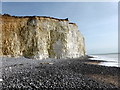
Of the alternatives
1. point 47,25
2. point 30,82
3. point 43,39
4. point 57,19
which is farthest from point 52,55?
point 30,82

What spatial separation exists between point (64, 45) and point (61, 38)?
1439 millimetres

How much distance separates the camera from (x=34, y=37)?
3022 centimetres

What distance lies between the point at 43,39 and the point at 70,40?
900cm

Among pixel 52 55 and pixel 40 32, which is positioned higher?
pixel 40 32

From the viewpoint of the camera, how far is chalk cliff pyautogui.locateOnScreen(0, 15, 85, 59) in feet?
90.0

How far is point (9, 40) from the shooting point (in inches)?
1079

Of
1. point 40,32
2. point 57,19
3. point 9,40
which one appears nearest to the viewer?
point 9,40

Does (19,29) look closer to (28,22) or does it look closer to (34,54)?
(28,22)

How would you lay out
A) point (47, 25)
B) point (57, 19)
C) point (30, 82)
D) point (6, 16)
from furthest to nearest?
point (57, 19) < point (47, 25) < point (6, 16) < point (30, 82)

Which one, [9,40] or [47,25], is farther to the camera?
[47,25]

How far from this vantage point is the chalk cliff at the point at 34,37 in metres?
27.4


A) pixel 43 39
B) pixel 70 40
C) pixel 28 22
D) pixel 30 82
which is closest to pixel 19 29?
pixel 28 22

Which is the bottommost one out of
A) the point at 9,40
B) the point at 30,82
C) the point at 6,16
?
the point at 30,82

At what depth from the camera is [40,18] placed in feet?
107
